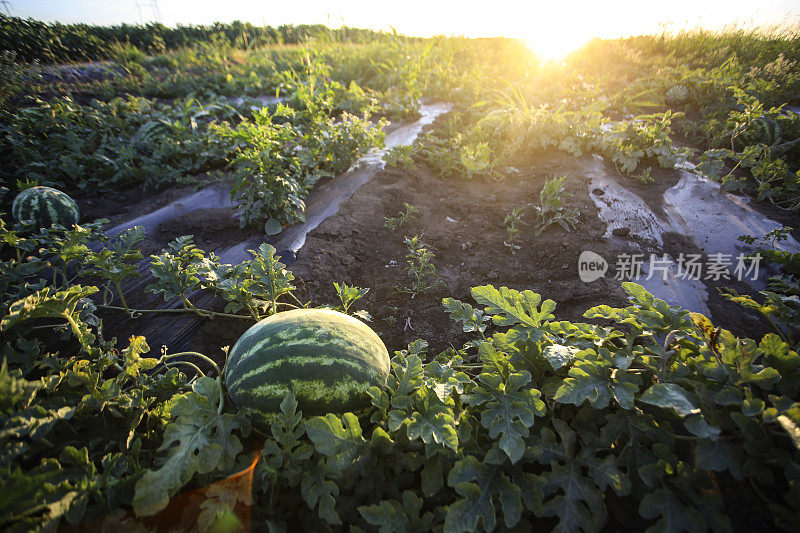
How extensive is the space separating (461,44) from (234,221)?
8282 mm

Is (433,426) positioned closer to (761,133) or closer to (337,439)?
(337,439)

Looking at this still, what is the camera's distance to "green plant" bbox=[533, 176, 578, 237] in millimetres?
3242

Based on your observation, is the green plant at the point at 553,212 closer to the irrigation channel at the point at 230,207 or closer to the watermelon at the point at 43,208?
the irrigation channel at the point at 230,207

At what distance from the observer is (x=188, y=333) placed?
2195 millimetres

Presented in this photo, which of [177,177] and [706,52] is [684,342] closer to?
[177,177]

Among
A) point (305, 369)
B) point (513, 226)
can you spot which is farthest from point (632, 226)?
point (305, 369)

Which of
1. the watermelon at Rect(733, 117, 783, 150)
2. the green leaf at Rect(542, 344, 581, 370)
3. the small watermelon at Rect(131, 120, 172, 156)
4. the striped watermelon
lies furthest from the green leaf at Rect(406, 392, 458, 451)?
the watermelon at Rect(733, 117, 783, 150)

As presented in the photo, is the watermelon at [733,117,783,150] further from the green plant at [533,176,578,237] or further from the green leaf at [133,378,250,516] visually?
the green leaf at [133,378,250,516]

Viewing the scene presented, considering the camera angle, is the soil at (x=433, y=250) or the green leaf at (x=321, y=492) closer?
the green leaf at (x=321, y=492)

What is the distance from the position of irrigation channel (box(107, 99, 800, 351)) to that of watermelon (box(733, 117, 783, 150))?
2.74 feet

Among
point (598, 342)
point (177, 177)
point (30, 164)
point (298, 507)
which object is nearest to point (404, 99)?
point (177, 177)

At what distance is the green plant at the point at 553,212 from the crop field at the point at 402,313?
0.03 metres

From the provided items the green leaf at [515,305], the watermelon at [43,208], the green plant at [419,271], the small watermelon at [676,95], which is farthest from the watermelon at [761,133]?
the watermelon at [43,208]

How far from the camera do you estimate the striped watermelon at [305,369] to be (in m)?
1.41
